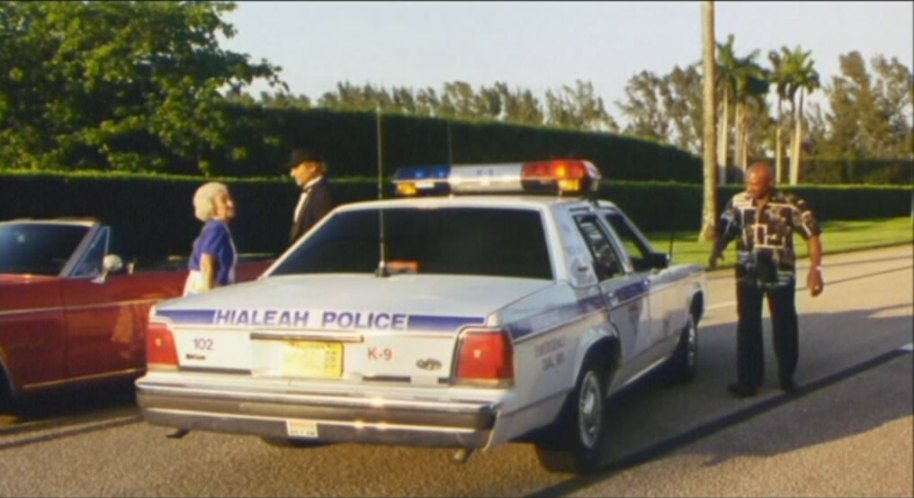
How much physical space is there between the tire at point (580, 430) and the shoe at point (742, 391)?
101 inches

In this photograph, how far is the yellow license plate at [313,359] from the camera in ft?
19.8

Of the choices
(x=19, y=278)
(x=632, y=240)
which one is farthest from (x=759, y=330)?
(x=19, y=278)

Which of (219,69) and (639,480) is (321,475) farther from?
(219,69)

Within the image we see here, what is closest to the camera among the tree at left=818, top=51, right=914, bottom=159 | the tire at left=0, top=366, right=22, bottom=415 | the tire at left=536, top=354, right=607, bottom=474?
the tire at left=536, top=354, right=607, bottom=474

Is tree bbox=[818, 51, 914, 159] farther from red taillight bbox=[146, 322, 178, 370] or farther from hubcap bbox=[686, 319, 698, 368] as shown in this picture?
red taillight bbox=[146, 322, 178, 370]

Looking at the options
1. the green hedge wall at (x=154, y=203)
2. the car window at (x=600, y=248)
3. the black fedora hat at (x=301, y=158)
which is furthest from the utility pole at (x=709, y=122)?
the car window at (x=600, y=248)

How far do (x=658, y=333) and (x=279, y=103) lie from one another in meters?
2.88

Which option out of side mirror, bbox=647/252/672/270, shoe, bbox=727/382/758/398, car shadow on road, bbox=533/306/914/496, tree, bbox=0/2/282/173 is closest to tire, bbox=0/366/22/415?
tree, bbox=0/2/282/173

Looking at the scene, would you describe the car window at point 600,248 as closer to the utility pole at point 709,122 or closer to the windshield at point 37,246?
the windshield at point 37,246

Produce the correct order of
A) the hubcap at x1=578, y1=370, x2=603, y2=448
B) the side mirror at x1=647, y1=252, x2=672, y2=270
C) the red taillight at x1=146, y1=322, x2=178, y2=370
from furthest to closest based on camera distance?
1. the side mirror at x1=647, y1=252, x2=672, y2=270
2. the hubcap at x1=578, y1=370, x2=603, y2=448
3. the red taillight at x1=146, y1=322, x2=178, y2=370

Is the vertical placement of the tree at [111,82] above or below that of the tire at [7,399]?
above

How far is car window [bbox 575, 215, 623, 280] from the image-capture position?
302 inches

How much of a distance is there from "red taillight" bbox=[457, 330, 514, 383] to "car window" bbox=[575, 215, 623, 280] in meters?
1.70

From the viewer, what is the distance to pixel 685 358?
991 cm
